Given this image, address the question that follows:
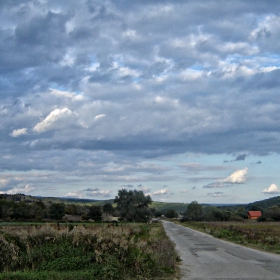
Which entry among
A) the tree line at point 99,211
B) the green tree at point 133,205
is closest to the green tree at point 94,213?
the tree line at point 99,211

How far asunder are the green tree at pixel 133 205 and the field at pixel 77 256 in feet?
334

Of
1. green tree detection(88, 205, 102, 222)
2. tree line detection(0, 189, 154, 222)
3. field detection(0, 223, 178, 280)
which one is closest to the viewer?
field detection(0, 223, 178, 280)

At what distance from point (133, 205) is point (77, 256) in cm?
10438

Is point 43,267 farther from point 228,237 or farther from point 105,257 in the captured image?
point 228,237

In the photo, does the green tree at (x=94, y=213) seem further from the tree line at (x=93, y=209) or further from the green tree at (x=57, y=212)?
the green tree at (x=57, y=212)

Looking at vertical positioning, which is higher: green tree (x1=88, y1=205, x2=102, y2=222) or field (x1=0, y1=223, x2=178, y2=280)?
field (x1=0, y1=223, x2=178, y2=280)

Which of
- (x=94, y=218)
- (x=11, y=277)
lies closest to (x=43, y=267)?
(x=11, y=277)

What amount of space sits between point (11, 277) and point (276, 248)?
19.4 m

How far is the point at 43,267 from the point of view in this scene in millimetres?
13047

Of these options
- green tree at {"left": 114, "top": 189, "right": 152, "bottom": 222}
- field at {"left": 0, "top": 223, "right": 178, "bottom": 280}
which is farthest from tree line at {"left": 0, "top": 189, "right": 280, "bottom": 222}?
field at {"left": 0, "top": 223, "right": 178, "bottom": 280}

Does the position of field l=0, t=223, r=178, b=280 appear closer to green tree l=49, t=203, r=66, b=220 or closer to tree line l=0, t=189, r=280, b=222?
tree line l=0, t=189, r=280, b=222

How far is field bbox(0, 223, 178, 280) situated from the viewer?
1250cm

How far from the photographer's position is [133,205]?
11694cm

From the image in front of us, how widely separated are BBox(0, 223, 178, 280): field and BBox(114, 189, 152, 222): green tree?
10191cm
